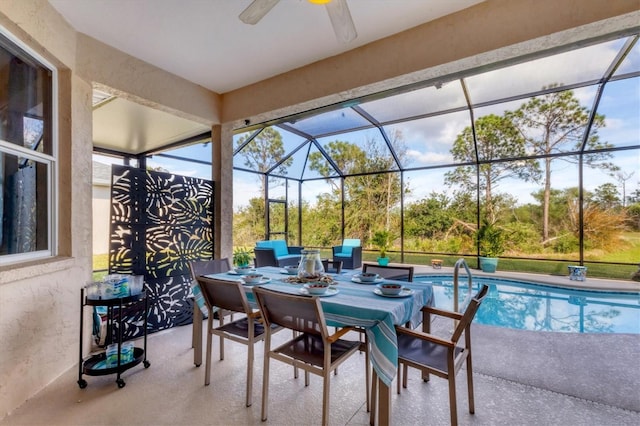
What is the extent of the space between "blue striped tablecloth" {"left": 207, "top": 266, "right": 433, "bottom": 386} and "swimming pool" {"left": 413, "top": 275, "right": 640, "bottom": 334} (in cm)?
310

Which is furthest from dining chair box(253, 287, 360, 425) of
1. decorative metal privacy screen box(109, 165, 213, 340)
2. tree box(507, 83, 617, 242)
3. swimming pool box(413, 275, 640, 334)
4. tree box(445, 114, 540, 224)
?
tree box(507, 83, 617, 242)

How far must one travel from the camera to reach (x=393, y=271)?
2621mm

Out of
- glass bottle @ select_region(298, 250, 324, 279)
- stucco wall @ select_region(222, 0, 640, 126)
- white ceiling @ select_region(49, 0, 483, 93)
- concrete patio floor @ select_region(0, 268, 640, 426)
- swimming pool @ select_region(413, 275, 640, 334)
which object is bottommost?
swimming pool @ select_region(413, 275, 640, 334)

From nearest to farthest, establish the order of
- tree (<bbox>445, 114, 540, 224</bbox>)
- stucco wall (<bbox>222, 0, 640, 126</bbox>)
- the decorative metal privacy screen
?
stucco wall (<bbox>222, 0, 640, 126</bbox>)
the decorative metal privacy screen
tree (<bbox>445, 114, 540, 224</bbox>)

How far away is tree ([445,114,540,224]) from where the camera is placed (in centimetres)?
698

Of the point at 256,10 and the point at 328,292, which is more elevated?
the point at 256,10

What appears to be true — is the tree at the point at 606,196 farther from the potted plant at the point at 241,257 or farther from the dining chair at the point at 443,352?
the potted plant at the point at 241,257

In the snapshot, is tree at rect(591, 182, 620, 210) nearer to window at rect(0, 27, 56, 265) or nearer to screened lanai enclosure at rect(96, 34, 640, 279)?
screened lanai enclosure at rect(96, 34, 640, 279)

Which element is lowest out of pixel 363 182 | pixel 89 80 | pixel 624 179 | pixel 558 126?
pixel 624 179

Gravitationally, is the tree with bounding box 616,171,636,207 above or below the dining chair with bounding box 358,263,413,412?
above

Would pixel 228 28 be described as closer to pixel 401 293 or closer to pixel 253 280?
pixel 253 280

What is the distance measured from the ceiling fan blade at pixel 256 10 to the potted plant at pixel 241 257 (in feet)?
19.6

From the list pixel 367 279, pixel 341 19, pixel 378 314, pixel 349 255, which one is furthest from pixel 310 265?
pixel 349 255

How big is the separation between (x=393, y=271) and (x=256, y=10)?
2242 mm
